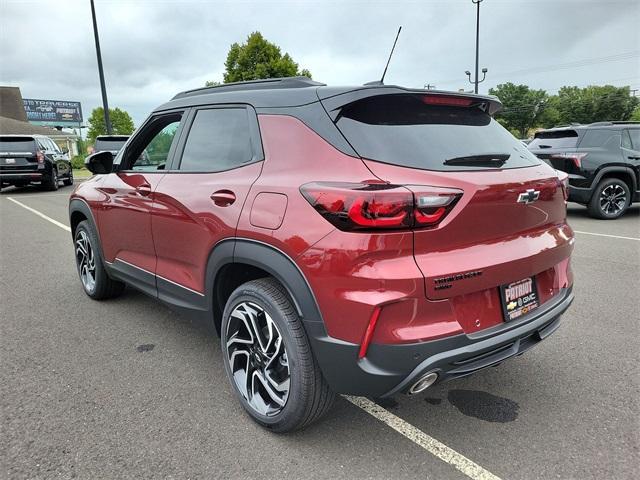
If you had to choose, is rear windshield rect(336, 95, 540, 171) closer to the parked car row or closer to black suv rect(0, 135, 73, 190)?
the parked car row

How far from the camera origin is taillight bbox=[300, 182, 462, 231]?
1869 mm

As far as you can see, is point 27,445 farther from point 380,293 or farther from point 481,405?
point 481,405

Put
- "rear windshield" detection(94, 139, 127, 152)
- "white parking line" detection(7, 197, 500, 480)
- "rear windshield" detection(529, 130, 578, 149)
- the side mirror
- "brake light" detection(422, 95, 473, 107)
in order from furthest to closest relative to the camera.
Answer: "rear windshield" detection(94, 139, 127, 152) < "rear windshield" detection(529, 130, 578, 149) < the side mirror < "brake light" detection(422, 95, 473, 107) < "white parking line" detection(7, 197, 500, 480)

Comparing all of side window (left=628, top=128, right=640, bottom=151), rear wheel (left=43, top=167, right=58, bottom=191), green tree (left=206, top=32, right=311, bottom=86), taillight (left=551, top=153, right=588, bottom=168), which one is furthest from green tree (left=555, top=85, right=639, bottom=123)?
rear wheel (left=43, top=167, right=58, bottom=191)

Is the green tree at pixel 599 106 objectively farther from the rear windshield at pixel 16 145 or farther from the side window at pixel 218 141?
the side window at pixel 218 141

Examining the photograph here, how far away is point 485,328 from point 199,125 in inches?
82.3

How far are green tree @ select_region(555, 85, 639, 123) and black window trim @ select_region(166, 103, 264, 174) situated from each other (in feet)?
253

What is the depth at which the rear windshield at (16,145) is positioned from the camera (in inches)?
559

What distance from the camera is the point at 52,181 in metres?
15.4

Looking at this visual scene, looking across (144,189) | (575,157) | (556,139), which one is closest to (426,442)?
(144,189)

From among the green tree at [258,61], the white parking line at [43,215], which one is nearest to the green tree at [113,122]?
the green tree at [258,61]

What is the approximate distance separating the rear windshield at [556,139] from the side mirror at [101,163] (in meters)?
8.13

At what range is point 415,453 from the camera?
220cm

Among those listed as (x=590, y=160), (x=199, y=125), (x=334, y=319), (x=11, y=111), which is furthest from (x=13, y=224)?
(x=11, y=111)
